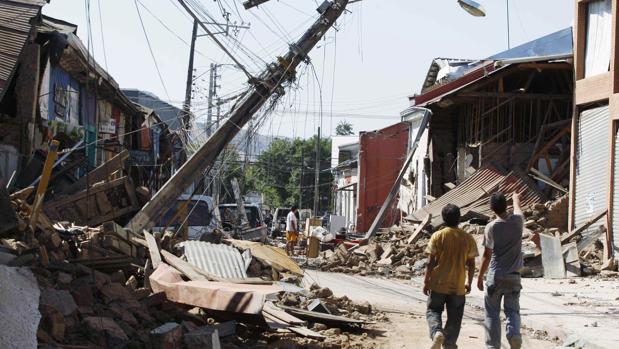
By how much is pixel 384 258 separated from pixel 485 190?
382 centimetres

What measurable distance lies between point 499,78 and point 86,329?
1969 centimetres

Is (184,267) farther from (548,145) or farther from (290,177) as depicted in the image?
(290,177)

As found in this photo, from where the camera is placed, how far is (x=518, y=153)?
24906 mm

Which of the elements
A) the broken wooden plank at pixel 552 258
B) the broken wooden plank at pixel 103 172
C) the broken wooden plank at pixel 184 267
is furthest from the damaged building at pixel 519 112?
the broken wooden plank at pixel 184 267

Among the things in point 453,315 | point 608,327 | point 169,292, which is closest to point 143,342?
point 169,292

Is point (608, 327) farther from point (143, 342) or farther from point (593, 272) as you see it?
point (593, 272)

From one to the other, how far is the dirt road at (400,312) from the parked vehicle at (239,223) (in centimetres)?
492

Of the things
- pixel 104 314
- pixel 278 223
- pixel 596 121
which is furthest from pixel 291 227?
pixel 278 223

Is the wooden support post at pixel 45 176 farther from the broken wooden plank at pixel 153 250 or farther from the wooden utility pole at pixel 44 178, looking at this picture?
the broken wooden plank at pixel 153 250

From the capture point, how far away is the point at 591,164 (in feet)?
65.0

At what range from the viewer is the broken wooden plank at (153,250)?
37.5 feet

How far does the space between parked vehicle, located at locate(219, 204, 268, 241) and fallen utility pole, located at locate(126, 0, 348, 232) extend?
601 cm

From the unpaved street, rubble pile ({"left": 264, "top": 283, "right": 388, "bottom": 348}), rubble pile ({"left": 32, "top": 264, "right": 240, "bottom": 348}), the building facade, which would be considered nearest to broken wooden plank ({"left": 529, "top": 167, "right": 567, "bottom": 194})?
the building facade

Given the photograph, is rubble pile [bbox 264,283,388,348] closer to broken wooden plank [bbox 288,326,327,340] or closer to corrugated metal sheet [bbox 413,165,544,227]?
broken wooden plank [bbox 288,326,327,340]
